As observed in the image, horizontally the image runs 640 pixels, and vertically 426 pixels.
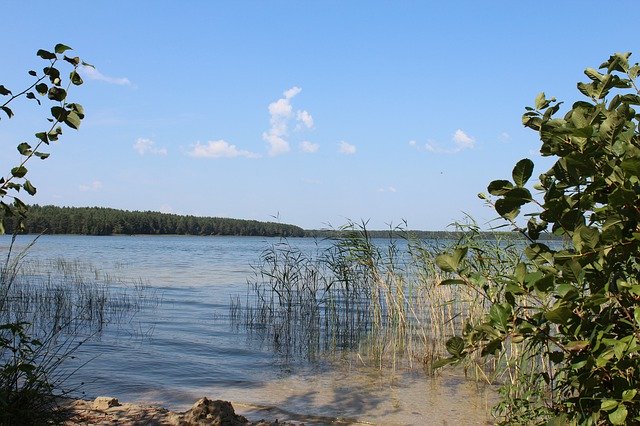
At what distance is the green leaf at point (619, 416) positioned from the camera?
2.29 meters

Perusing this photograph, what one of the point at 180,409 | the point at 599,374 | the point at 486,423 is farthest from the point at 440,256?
the point at 180,409

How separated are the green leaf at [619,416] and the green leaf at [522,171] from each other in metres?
0.99

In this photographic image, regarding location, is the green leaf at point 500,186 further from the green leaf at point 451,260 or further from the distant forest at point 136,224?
the distant forest at point 136,224

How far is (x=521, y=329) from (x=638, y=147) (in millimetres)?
933

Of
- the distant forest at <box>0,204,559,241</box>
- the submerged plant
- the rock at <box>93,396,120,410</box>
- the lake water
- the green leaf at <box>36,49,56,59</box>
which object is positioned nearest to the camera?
the green leaf at <box>36,49,56,59</box>

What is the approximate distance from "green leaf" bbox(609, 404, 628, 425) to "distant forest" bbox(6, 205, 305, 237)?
181ft

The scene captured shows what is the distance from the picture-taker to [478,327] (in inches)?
99.0

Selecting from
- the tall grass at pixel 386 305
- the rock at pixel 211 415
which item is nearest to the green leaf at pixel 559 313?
the rock at pixel 211 415

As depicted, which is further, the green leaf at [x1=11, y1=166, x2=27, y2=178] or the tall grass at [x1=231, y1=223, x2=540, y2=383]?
the tall grass at [x1=231, y1=223, x2=540, y2=383]

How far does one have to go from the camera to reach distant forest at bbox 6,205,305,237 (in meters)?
65.6

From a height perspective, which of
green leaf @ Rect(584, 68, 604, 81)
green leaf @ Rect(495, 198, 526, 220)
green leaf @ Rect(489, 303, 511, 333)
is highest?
green leaf @ Rect(584, 68, 604, 81)

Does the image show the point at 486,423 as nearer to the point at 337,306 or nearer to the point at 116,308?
the point at 337,306

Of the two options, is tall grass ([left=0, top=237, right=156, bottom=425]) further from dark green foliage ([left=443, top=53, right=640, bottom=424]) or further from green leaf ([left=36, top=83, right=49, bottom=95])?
dark green foliage ([left=443, top=53, right=640, bottom=424])

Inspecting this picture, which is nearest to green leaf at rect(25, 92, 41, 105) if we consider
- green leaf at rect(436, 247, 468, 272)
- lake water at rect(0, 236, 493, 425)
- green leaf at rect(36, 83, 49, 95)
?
green leaf at rect(36, 83, 49, 95)
